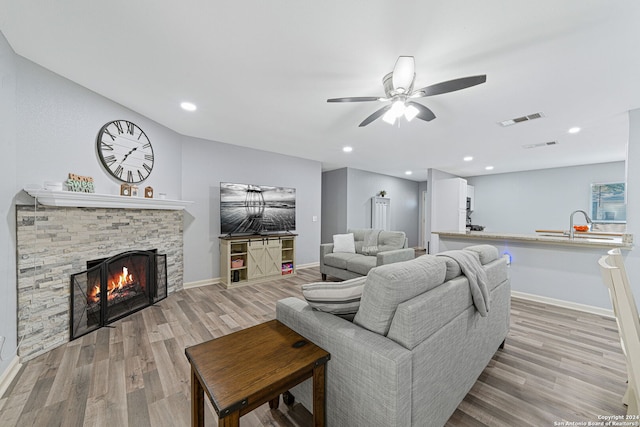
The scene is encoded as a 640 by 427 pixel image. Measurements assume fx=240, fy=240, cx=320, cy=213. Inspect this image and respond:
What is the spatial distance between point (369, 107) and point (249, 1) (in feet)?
5.53

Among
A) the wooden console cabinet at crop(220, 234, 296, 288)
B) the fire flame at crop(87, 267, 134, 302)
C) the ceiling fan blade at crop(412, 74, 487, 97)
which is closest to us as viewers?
the ceiling fan blade at crop(412, 74, 487, 97)

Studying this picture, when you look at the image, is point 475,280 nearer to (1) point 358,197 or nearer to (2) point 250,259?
(2) point 250,259

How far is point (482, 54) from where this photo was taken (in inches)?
71.3

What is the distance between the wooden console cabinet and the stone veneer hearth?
140 centimetres

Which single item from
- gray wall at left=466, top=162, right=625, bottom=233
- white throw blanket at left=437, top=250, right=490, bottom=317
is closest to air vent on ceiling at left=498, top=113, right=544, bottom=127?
white throw blanket at left=437, top=250, right=490, bottom=317

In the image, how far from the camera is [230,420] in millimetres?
807

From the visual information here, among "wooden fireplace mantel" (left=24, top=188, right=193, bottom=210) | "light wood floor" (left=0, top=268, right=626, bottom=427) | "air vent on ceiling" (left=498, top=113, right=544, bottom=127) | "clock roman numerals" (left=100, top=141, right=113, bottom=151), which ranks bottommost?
"light wood floor" (left=0, top=268, right=626, bottom=427)

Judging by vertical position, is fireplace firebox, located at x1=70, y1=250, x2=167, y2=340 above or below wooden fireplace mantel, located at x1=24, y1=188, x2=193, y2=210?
below

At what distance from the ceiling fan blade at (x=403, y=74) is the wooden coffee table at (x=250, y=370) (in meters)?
1.87

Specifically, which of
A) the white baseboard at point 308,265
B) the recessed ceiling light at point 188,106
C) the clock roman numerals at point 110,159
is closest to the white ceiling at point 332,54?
the recessed ceiling light at point 188,106

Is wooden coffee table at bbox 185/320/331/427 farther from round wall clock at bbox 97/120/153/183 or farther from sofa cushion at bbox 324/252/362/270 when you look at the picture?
sofa cushion at bbox 324/252/362/270

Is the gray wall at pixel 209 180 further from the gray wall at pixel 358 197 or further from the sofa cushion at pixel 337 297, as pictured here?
the sofa cushion at pixel 337 297

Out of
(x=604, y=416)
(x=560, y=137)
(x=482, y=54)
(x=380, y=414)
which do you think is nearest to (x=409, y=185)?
(x=560, y=137)

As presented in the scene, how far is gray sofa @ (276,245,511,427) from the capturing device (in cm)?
103
